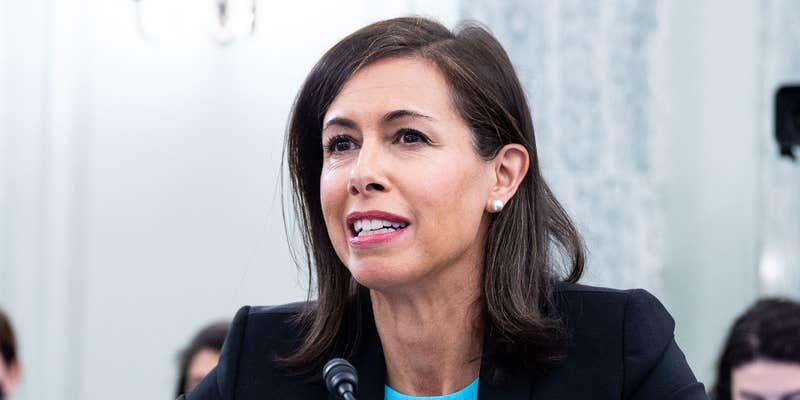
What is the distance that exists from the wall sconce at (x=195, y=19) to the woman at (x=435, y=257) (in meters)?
1.81

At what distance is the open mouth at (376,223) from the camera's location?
176 cm

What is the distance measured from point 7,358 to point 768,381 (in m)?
2.00

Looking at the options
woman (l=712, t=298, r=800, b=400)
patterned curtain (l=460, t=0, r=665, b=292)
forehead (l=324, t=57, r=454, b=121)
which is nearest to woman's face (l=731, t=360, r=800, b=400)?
woman (l=712, t=298, r=800, b=400)

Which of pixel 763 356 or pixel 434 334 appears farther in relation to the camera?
pixel 763 356

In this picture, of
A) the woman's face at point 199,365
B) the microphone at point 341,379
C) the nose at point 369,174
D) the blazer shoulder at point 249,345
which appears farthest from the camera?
the woman's face at point 199,365

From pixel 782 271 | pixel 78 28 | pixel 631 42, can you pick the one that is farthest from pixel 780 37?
pixel 78 28

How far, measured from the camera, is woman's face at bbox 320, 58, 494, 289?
176 cm

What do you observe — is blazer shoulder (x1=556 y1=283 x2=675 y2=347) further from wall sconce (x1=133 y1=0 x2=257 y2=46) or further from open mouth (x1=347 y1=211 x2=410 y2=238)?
wall sconce (x1=133 y1=0 x2=257 y2=46)

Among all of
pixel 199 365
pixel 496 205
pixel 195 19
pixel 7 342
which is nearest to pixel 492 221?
pixel 496 205

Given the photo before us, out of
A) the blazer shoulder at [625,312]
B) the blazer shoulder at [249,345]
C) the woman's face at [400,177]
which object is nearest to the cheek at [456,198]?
the woman's face at [400,177]

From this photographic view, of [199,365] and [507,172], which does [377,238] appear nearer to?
[507,172]

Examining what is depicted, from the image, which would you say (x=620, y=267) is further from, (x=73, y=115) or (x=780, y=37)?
(x=73, y=115)

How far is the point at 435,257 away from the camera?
1806mm

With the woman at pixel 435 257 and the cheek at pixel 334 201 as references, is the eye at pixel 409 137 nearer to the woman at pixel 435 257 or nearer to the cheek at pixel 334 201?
the woman at pixel 435 257
